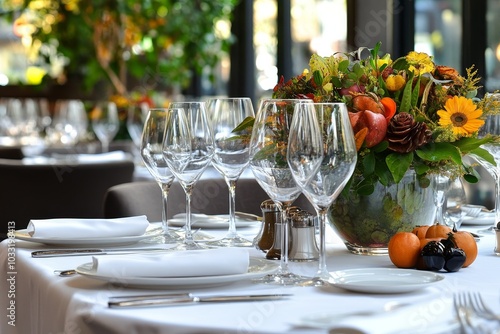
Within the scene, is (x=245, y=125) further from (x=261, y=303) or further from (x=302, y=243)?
(x=261, y=303)

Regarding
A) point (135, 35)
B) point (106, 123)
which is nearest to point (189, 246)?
point (106, 123)

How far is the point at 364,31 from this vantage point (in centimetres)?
478

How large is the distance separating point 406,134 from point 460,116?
4.3 inches

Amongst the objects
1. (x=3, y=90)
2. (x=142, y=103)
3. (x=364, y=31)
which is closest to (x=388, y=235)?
(x=364, y=31)

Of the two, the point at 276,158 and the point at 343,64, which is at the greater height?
the point at 343,64

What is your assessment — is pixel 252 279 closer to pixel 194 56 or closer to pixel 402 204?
pixel 402 204

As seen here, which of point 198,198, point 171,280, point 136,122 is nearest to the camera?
point 171,280

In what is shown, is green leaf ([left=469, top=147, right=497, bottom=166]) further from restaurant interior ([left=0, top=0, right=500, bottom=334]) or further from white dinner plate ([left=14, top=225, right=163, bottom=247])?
white dinner plate ([left=14, top=225, right=163, bottom=247])

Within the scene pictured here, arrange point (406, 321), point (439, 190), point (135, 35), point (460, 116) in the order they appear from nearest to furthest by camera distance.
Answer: point (406, 321) → point (460, 116) → point (439, 190) → point (135, 35)

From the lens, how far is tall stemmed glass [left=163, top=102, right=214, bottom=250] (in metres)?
1.69

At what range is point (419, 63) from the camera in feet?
5.69

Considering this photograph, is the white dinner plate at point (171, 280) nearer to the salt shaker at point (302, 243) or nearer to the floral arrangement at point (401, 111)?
the salt shaker at point (302, 243)

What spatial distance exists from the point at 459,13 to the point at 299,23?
2082 mm

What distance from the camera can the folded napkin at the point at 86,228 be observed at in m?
1.74
